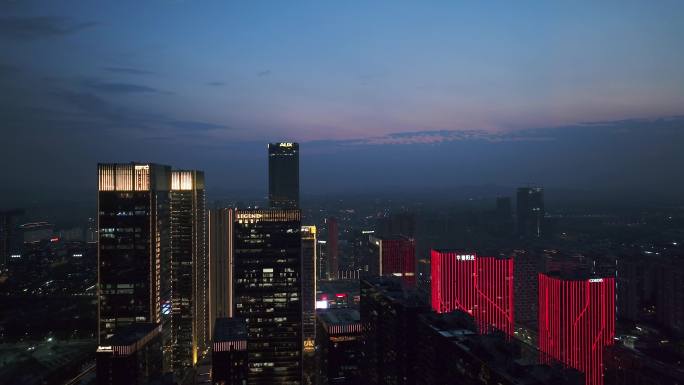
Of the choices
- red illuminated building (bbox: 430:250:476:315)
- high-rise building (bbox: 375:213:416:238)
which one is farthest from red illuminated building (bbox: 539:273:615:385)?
high-rise building (bbox: 375:213:416:238)

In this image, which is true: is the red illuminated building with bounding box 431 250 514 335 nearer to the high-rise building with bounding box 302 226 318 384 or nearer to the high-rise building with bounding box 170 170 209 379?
the high-rise building with bounding box 302 226 318 384

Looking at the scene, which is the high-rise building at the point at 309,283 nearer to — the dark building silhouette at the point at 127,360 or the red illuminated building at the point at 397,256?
the red illuminated building at the point at 397,256

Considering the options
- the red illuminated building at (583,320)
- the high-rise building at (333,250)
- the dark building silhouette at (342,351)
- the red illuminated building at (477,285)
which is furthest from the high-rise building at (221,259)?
the red illuminated building at (583,320)

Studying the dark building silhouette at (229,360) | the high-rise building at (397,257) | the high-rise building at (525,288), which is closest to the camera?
the dark building silhouette at (229,360)

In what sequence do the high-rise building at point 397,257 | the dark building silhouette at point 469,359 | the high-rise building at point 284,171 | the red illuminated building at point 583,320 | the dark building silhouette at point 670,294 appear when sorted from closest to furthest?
1. the dark building silhouette at point 469,359
2. the dark building silhouette at point 670,294
3. the red illuminated building at point 583,320
4. the high-rise building at point 397,257
5. the high-rise building at point 284,171

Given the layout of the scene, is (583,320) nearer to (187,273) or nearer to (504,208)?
(504,208)

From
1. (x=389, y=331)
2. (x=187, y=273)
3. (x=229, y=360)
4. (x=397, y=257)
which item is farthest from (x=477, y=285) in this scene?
(x=229, y=360)
